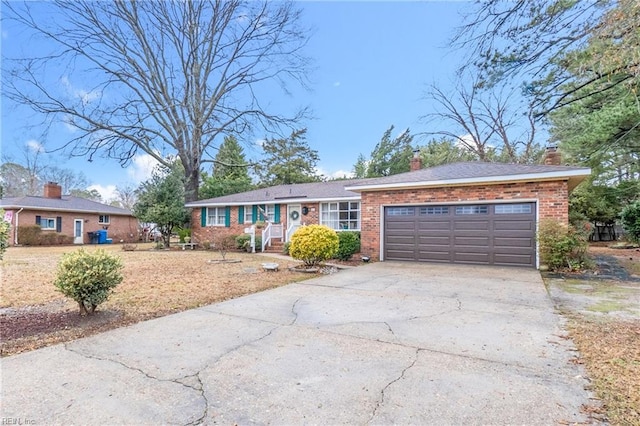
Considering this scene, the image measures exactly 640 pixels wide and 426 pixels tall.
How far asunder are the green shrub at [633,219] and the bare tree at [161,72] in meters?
17.8

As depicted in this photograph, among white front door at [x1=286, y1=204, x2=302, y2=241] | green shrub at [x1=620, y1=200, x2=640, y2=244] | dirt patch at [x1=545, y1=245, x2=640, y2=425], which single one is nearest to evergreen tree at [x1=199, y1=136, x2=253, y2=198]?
white front door at [x1=286, y1=204, x2=302, y2=241]

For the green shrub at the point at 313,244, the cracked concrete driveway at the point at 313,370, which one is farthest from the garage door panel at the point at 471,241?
the cracked concrete driveway at the point at 313,370

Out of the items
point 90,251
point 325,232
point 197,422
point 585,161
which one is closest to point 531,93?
point 325,232

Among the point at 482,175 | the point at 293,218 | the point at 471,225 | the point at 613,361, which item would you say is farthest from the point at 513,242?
the point at 293,218

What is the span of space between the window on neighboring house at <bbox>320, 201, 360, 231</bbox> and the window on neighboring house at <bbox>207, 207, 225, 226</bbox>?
6646 millimetres

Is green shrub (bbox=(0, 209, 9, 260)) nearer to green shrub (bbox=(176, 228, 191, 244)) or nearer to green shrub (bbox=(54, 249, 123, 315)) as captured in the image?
green shrub (bbox=(54, 249, 123, 315))

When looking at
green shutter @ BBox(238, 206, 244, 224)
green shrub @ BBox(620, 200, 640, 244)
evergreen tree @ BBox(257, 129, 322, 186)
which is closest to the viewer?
green shrub @ BBox(620, 200, 640, 244)

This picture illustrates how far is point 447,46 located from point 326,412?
20.9 ft

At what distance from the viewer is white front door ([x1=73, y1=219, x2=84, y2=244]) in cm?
2257

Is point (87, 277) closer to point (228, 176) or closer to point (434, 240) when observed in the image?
point (434, 240)

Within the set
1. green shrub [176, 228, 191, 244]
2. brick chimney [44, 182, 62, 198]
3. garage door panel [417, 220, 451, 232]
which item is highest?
brick chimney [44, 182, 62, 198]

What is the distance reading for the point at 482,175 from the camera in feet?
33.5

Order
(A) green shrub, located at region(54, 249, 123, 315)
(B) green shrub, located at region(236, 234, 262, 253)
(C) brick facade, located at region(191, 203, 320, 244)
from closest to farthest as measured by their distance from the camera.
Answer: (A) green shrub, located at region(54, 249, 123, 315)
(C) brick facade, located at region(191, 203, 320, 244)
(B) green shrub, located at region(236, 234, 262, 253)

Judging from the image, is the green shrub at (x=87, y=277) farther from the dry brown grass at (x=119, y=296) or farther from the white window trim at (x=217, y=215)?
the white window trim at (x=217, y=215)
